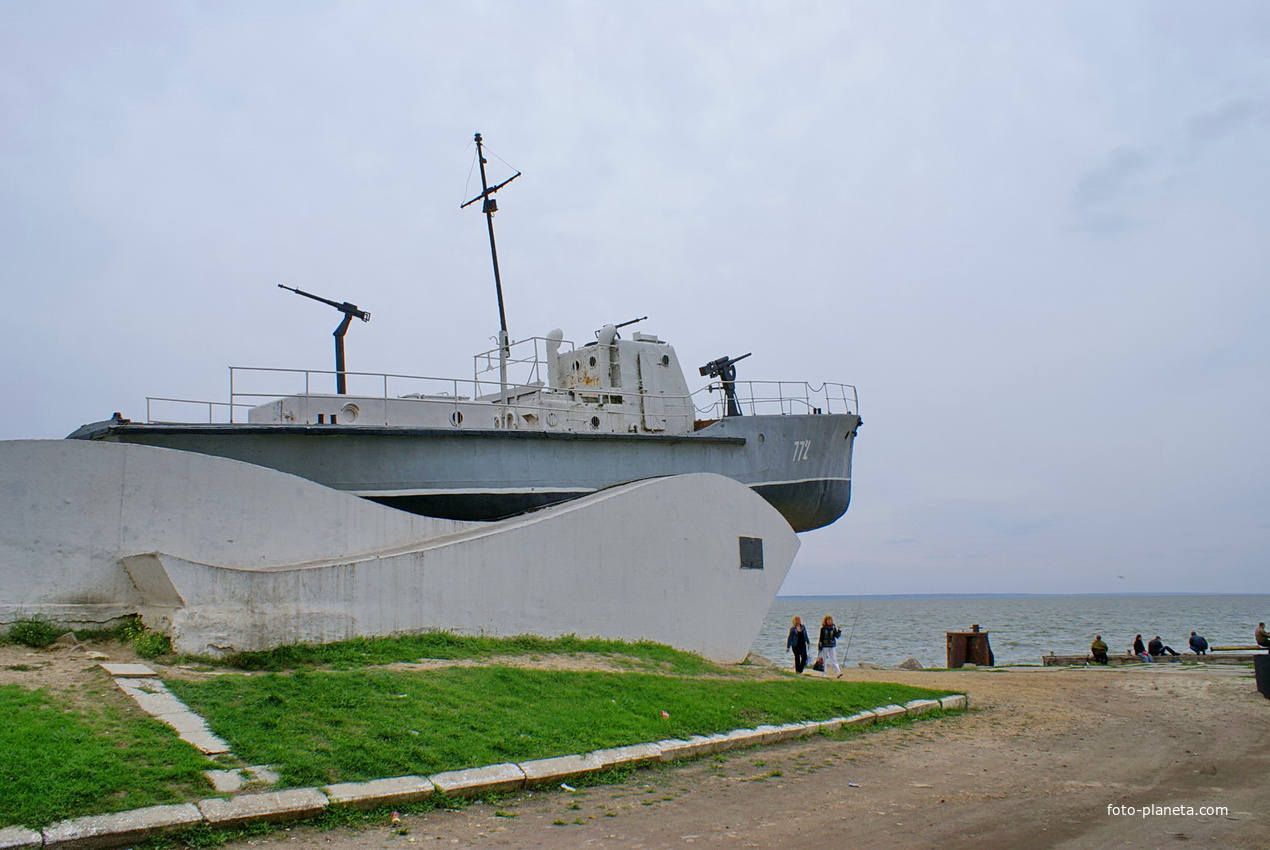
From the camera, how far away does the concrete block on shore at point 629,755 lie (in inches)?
303

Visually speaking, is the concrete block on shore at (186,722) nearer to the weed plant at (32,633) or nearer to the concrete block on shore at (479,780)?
the concrete block on shore at (479,780)

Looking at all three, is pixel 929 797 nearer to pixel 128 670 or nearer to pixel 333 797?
pixel 333 797

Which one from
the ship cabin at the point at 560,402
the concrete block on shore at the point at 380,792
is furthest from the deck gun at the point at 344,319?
the concrete block on shore at the point at 380,792

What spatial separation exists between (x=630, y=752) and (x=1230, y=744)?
258 inches

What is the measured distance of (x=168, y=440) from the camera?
40.0ft

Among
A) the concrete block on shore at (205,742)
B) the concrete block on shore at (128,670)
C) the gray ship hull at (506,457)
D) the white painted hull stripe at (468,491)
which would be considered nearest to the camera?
the concrete block on shore at (205,742)

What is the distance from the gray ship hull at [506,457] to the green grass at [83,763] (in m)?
5.94

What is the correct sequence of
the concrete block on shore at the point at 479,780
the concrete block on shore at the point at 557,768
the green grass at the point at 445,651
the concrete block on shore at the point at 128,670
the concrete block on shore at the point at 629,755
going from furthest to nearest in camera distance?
the green grass at the point at 445,651
the concrete block on shore at the point at 128,670
the concrete block on shore at the point at 629,755
the concrete block on shore at the point at 557,768
the concrete block on shore at the point at 479,780

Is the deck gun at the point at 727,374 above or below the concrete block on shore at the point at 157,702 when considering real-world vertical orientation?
above

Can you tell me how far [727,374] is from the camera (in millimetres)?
20297

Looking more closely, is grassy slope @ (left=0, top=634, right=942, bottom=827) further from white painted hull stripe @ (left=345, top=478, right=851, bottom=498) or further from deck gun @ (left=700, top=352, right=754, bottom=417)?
deck gun @ (left=700, top=352, right=754, bottom=417)

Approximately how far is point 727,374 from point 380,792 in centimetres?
1494

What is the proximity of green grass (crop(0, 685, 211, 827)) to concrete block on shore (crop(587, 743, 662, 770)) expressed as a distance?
3.01 m

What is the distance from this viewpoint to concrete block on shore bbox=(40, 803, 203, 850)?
202 inches
